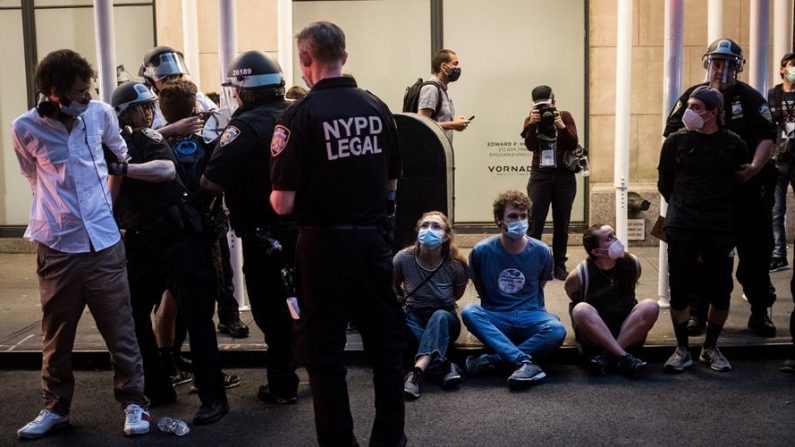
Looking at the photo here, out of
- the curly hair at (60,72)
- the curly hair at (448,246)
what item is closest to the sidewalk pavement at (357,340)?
the curly hair at (448,246)

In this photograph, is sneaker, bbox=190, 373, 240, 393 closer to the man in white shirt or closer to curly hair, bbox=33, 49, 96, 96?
the man in white shirt

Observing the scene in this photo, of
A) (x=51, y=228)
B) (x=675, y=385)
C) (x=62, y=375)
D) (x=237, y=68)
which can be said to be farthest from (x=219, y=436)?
(x=675, y=385)

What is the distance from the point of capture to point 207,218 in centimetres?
573

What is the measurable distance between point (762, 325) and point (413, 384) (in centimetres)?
241

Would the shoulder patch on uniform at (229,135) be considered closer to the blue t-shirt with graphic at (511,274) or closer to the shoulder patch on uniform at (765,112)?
the blue t-shirt with graphic at (511,274)

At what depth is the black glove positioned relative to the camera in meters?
5.38

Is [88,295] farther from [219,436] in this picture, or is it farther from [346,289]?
[346,289]

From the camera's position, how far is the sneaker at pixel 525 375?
613 cm

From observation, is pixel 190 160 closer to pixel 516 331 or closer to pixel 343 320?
pixel 343 320

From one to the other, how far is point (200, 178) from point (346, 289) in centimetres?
155

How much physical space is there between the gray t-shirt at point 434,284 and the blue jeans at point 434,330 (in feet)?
0.19

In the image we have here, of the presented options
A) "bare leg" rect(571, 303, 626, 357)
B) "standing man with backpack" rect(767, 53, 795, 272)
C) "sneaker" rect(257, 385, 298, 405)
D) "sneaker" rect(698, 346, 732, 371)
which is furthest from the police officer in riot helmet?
"standing man with backpack" rect(767, 53, 795, 272)

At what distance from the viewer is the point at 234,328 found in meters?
7.16

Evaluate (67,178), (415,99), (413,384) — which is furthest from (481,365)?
(415,99)
